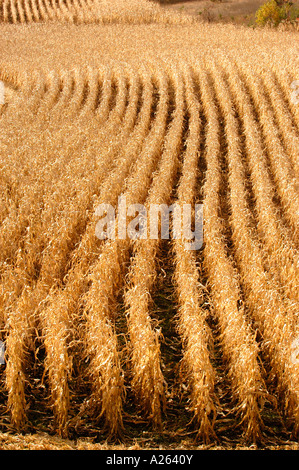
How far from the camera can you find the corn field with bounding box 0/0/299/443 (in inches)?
203

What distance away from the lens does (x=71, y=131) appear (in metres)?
13.3

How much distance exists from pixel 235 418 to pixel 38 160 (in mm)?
7772

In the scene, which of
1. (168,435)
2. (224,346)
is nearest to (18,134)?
(224,346)

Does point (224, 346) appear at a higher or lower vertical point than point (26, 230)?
lower

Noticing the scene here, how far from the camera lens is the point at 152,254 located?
8.01 metres

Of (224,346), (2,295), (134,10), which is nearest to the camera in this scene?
(224,346)

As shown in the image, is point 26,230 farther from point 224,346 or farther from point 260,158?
point 260,158

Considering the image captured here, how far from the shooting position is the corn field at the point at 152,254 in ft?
16.9

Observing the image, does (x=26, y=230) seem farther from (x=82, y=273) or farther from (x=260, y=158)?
(x=260, y=158)

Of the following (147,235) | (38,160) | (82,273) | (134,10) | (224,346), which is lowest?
(224,346)

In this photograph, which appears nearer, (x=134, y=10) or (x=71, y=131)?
(x=71, y=131)

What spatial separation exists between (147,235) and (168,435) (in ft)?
12.8

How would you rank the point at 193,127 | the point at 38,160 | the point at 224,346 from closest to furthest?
the point at 224,346
the point at 38,160
the point at 193,127

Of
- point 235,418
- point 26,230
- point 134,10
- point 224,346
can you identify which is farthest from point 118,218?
point 134,10
